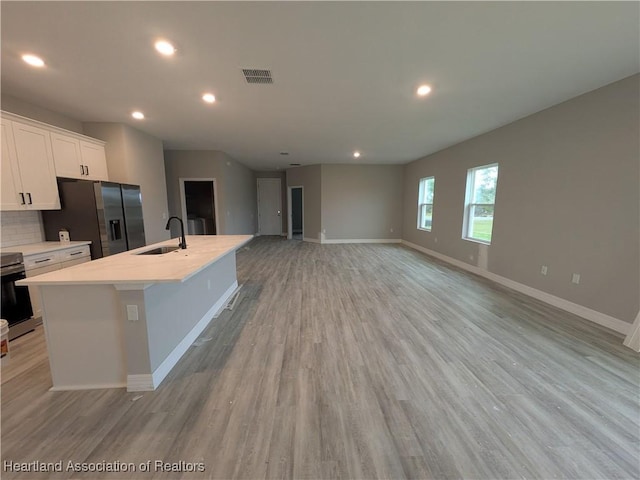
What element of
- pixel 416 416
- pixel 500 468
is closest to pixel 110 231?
pixel 416 416

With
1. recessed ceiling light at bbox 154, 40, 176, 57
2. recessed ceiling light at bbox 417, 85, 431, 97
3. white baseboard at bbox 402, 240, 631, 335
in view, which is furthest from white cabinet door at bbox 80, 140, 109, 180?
white baseboard at bbox 402, 240, 631, 335

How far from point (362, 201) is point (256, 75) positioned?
6.00 meters

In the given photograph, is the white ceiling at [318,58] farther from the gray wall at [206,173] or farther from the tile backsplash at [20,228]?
the gray wall at [206,173]

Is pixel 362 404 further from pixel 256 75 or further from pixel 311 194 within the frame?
pixel 311 194

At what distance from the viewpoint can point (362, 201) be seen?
8.13 metres

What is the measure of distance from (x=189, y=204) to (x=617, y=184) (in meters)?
9.29

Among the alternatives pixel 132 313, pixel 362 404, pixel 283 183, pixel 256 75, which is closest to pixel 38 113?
pixel 256 75

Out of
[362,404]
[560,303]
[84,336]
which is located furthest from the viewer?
[560,303]

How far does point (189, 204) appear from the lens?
8.10 meters

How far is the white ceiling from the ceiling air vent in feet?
0.21

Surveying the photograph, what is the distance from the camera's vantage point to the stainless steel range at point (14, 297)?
2.42 meters

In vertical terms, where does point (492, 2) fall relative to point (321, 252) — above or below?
above

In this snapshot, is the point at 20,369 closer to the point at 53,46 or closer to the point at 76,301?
the point at 76,301

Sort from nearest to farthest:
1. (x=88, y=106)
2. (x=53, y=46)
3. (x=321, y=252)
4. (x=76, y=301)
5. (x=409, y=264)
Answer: (x=76, y=301) → (x=53, y=46) → (x=88, y=106) → (x=409, y=264) → (x=321, y=252)
